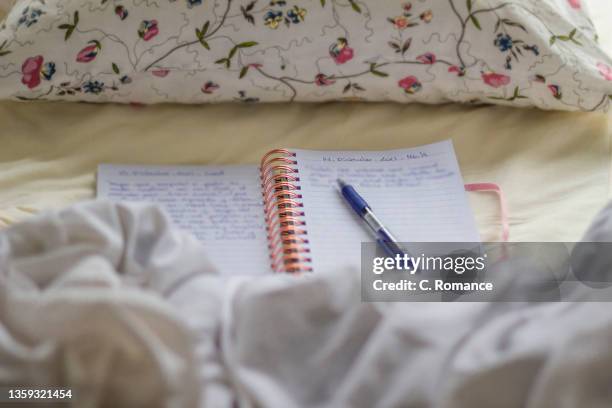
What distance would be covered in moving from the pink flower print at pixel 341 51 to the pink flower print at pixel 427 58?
3.2 inches

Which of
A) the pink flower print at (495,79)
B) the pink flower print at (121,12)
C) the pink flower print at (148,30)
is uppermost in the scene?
the pink flower print at (121,12)

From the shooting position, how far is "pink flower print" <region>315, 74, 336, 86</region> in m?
0.96

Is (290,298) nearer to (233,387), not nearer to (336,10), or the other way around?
(233,387)

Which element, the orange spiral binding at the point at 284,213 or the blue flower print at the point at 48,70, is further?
the blue flower print at the point at 48,70

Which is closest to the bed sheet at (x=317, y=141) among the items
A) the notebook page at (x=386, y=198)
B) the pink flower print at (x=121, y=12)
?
the notebook page at (x=386, y=198)

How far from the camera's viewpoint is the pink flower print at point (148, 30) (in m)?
0.92

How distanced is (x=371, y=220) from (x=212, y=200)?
18 centimetres

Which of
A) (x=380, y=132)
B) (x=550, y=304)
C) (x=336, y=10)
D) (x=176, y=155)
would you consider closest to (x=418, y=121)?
(x=380, y=132)

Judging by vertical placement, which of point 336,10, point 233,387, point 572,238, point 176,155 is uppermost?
point 336,10

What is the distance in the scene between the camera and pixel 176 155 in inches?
37.3

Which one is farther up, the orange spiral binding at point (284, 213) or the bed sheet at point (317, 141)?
the bed sheet at point (317, 141)

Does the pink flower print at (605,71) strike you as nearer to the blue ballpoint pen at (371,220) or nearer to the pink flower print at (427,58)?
the pink flower print at (427,58)

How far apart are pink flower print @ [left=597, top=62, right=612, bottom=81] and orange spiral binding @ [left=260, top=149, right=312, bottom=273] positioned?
1.26 feet

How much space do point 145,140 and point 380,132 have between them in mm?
287
